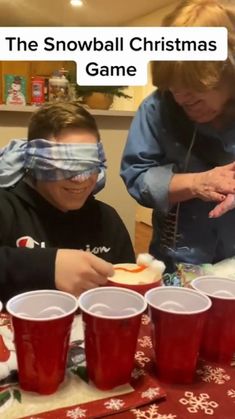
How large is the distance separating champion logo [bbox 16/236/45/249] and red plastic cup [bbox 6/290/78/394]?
486 millimetres

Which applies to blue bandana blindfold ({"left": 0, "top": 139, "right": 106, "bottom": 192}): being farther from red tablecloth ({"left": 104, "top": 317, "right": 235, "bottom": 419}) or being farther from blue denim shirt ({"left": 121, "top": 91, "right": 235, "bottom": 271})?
red tablecloth ({"left": 104, "top": 317, "right": 235, "bottom": 419})

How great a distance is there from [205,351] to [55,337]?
0.76ft

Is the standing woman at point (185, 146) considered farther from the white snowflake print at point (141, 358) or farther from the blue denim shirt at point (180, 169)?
the white snowflake print at point (141, 358)

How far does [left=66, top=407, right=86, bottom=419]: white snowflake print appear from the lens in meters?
0.49

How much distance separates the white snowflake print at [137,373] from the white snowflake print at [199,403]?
6 cm

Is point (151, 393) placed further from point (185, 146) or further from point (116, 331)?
point (185, 146)

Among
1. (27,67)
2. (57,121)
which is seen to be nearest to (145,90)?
(27,67)

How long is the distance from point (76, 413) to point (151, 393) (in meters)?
0.09

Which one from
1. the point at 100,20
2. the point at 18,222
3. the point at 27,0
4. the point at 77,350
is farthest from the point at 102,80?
the point at 100,20

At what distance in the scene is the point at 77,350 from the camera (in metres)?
0.61

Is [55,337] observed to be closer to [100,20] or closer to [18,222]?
[18,222]

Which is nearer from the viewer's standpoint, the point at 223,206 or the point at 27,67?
the point at 223,206

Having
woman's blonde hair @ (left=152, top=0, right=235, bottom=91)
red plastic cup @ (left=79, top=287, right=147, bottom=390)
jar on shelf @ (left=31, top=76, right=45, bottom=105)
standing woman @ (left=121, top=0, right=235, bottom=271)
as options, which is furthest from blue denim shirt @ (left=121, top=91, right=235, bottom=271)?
jar on shelf @ (left=31, top=76, right=45, bottom=105)

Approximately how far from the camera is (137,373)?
579mm
